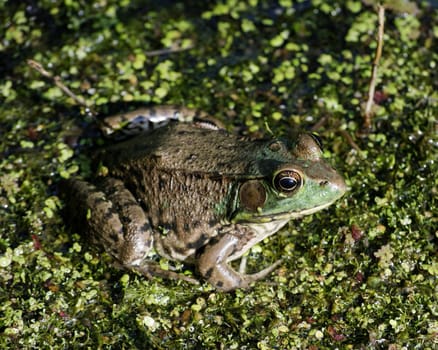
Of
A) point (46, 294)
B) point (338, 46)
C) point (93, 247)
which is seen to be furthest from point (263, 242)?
point (338, 46)

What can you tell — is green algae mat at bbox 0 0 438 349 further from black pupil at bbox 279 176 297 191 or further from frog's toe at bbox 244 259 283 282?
black pupil at bbox 279 176 297 191

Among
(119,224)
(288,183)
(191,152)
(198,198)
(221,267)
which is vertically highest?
(288,183)

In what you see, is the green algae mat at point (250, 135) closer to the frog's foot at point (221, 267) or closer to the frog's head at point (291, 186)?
the frog's foot at point (221, 267)

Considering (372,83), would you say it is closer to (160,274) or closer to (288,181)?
(288,181)

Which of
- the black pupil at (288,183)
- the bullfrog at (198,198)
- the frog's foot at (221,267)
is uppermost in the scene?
the black pupil at (288,183)

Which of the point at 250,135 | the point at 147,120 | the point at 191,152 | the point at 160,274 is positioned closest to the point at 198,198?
the point at 191,152

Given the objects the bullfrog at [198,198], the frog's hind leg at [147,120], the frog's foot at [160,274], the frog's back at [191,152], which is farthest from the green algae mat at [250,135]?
the frog's back at [191,152]
